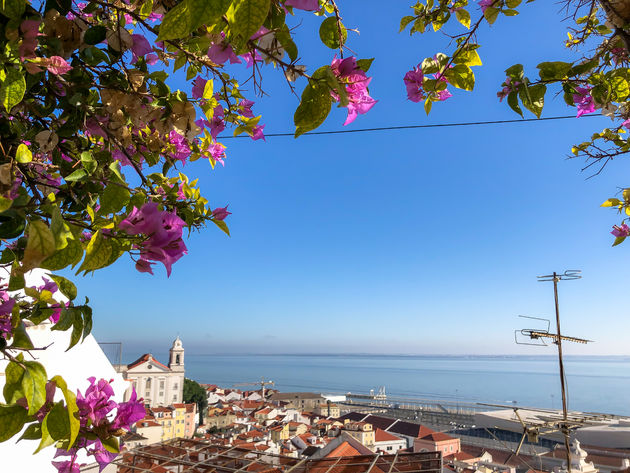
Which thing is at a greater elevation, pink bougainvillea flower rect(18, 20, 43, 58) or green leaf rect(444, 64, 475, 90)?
green leaf rect(444, 64, 475, 90)

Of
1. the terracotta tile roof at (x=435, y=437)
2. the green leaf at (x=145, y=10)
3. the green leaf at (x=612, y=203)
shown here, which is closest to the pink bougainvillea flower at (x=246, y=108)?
the green leaf at (x=145, y=10)

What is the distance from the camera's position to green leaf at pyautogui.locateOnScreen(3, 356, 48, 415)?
0.38m

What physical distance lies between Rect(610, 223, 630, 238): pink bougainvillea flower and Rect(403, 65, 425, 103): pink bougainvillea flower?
84cm

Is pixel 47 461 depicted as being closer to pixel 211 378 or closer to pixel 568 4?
pixel 568 4

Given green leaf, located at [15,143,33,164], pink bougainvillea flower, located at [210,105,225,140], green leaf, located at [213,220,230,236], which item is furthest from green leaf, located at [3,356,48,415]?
pink bougainvillea flower, located at [210,105,225,140]

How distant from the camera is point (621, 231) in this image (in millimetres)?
1194

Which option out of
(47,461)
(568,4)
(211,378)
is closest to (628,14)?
(568,4)

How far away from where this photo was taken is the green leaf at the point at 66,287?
0.46 metres

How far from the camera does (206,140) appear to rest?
3.42ft

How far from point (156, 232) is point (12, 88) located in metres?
0.22

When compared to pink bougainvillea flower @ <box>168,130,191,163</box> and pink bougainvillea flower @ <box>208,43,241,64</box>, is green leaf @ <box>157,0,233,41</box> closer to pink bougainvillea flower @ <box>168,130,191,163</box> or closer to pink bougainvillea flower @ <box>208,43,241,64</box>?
pink bougainvillea flower @ <box>208,43,241,64</box>

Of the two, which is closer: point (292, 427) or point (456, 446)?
point (456, 446)

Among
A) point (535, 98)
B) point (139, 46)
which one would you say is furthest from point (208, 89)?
point (535, 98)

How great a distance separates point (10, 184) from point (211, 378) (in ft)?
265
